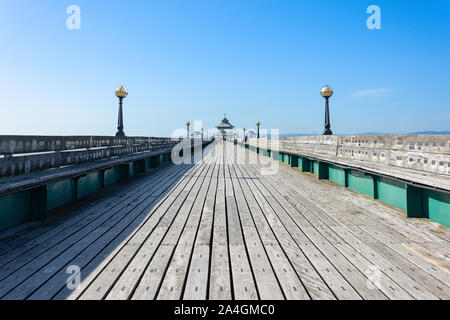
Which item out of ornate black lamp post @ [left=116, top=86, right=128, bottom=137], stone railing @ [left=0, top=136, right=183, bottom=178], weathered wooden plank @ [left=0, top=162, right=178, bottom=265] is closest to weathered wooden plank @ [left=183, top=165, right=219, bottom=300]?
weathered wooden plank @ [left=0, top=162, right=178, bottom=265]

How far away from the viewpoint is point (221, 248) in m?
2.94

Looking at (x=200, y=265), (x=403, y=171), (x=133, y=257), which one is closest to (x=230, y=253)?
(x=200, y=265)

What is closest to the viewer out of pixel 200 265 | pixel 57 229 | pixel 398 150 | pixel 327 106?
pixel 200 265

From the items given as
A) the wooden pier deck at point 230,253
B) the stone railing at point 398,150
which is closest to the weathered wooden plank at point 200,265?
the wooden pier deck at point 230,253

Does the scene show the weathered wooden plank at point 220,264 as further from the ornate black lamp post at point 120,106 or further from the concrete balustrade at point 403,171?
the ornate black lamp post at point 120,106

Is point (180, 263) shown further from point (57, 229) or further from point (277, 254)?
point (57, 229)

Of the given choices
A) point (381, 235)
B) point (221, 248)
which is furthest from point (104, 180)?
point (381, 235)

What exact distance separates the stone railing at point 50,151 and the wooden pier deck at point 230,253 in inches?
40.2

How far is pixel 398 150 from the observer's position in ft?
16.2

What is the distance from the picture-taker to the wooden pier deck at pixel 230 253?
211 centimetres

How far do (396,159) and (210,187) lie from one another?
4355 mm

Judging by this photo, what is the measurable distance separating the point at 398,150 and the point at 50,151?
22.8 feet
